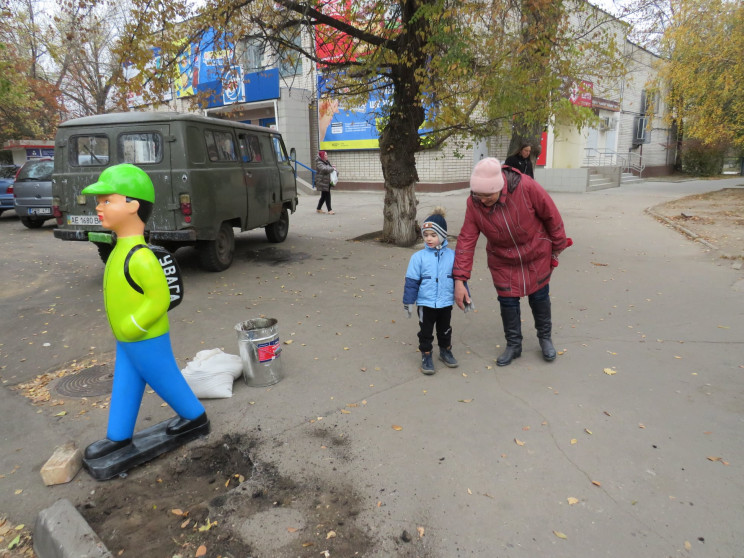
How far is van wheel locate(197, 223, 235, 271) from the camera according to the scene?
7.62m

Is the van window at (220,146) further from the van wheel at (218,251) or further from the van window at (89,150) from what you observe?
the van window at (89,150)

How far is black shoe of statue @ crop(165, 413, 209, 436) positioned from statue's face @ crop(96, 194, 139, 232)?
1294 millimetres

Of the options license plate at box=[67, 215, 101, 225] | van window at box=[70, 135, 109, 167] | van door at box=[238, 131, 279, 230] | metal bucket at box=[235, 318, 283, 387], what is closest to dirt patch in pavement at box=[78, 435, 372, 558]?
metal bucket at box=[235, 318, 283, 387]

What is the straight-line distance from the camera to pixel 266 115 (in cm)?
2428

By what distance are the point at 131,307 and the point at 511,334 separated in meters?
3.10

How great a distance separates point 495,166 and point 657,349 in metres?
2.50

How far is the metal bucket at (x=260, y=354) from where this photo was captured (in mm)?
3955

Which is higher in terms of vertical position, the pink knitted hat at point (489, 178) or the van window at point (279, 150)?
the van window at point (279, 150)

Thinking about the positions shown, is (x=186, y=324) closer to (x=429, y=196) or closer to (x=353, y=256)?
(x=353, y=256)

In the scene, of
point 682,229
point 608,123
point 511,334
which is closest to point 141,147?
point 511,334

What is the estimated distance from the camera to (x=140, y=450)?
3.00 m

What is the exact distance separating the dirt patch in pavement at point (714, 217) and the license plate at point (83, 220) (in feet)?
32.5

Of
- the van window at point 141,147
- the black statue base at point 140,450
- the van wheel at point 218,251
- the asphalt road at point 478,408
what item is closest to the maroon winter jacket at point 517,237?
the asphalt road at point 478,408

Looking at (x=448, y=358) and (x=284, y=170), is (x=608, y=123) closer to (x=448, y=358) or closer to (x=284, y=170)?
(x=284, y=170)
